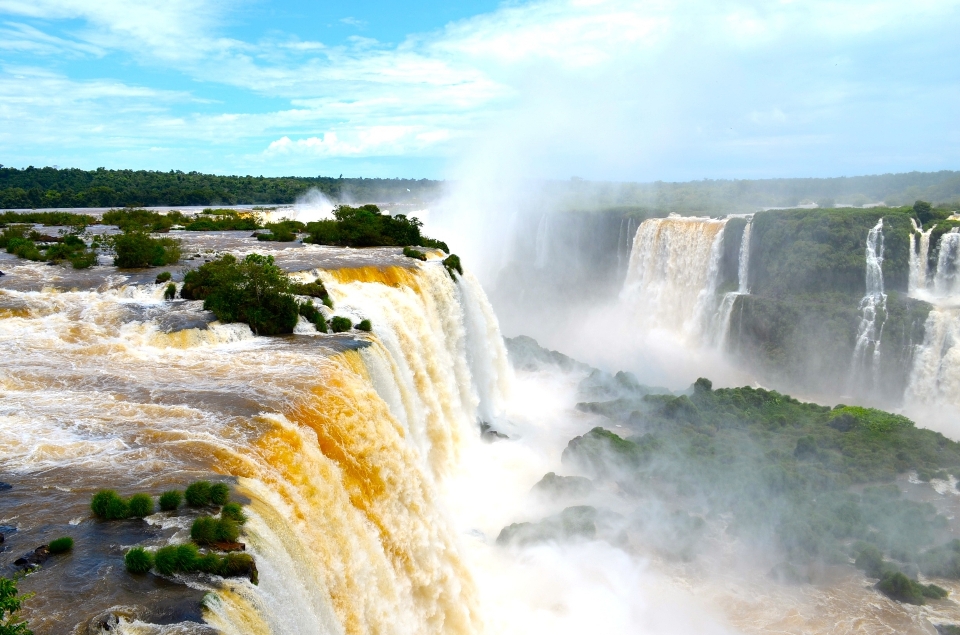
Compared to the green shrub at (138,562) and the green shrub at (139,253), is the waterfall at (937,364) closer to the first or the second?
the green shrub at (139,253)

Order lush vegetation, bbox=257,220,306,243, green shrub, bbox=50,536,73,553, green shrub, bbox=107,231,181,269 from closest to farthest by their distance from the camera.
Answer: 1. green shrub, bbox=50,536,73,553
2. green shrub, bbox=107,231,181,269
3. lush vegetation, bbox=257,220,306,243

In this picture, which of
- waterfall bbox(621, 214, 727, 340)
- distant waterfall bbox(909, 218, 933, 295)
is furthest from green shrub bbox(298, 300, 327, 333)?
distant waterfall bbox(909, 218, 933, 295)

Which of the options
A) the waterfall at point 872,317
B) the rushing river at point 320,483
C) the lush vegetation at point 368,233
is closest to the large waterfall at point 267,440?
the rushing river at point 320,483

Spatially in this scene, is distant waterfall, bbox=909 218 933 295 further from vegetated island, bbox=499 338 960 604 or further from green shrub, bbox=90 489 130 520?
green shrub, bbox=90 489 130 520

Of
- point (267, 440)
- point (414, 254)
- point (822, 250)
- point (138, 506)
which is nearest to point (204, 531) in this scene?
point (138, 506)

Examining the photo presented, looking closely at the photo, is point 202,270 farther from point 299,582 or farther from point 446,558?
point 299,582

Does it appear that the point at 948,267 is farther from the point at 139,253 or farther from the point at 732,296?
the point at 139,253
